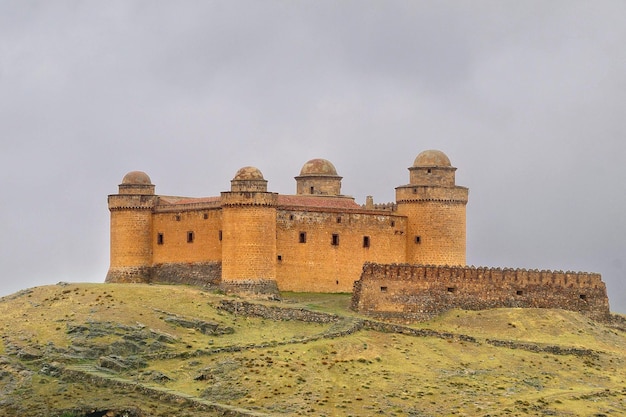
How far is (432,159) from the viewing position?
245 ft

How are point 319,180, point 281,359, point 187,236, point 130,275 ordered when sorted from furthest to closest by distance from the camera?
point 319,180 → point 130,275 → point 187,236 → point 281,359

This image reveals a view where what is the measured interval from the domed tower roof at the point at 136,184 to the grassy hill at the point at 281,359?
8.47 meters

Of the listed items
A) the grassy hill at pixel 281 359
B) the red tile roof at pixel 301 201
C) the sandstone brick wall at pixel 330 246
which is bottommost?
the grassy hill at pixel 281 359

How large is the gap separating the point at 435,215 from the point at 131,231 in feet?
60.4

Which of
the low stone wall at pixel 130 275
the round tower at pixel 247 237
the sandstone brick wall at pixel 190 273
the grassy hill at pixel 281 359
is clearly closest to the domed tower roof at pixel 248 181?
the round tower at pixel 247 237

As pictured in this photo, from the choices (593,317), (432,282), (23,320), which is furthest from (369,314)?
(23,320)

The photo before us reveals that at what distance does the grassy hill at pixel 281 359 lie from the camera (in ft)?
165

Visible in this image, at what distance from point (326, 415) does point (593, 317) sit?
25.4m

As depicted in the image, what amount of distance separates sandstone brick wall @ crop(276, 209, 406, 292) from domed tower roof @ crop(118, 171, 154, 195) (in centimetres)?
884

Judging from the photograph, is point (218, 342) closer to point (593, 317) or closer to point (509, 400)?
point (509, 400)

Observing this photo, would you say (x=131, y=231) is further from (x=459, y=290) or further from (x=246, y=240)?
(x=459, y=290)

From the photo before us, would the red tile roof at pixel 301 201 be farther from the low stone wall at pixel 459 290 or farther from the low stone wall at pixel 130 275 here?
the low stone wall at pixel 459 290

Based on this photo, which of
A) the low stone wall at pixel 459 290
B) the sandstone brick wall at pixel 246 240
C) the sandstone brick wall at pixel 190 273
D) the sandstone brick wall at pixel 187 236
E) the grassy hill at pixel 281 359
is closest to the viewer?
the grassy hill at pixel 281 359

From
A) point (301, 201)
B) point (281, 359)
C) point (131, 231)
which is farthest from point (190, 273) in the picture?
point (281, 359)
